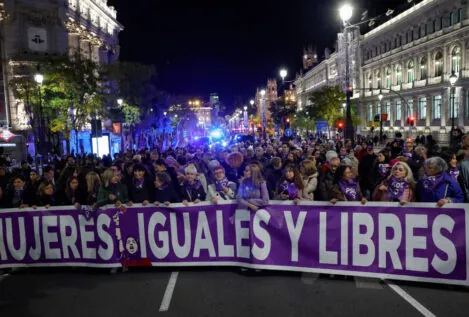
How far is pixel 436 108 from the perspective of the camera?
174ft

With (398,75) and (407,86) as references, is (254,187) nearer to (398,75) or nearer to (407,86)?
(407,86)

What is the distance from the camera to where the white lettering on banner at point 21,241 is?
801 cm

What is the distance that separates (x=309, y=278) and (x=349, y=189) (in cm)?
158

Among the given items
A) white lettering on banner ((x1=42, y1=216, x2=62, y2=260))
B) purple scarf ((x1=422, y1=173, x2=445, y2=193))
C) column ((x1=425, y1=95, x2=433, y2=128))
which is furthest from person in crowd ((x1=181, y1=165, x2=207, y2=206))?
column ((x1=425, y1=95, x2=433, y2=128))

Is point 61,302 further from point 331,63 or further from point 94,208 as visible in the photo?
point 331,63

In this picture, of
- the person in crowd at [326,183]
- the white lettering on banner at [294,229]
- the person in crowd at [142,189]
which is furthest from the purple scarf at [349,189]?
the person in crowd at [142,189]

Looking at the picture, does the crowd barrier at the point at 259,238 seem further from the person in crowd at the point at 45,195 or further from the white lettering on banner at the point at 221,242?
the person in crowd at the point at 45,195

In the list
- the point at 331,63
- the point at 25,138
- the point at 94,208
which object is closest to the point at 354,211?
the point at 94,208

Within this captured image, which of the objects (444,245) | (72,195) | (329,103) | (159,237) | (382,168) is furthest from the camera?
(329,103)

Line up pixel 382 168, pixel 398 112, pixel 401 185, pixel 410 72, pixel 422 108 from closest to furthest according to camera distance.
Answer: pixel 401 185, pixel 382 168, pixel 422 108, pixel 410 72, pixel 398 112

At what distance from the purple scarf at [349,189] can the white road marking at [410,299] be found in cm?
139

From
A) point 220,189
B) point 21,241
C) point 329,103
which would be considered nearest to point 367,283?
point 220,189

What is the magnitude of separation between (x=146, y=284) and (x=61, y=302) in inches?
49.8

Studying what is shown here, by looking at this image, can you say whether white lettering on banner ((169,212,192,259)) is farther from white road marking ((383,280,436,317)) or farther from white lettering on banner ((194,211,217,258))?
white road marking ((383,280,436,317))
